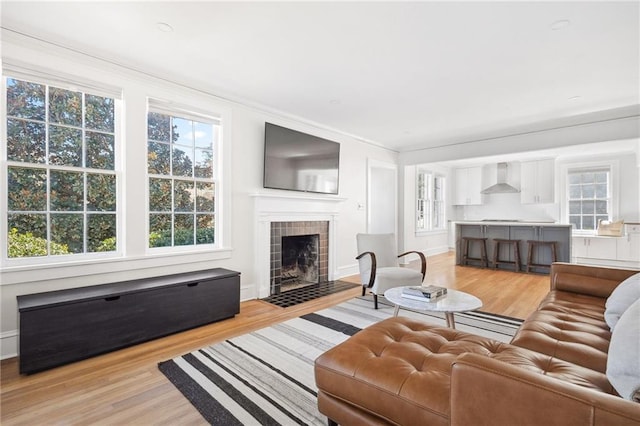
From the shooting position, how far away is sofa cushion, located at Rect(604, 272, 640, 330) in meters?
1.78

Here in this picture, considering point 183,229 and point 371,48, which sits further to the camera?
point 183,229

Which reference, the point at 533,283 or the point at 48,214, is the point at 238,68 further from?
the point at 533,283

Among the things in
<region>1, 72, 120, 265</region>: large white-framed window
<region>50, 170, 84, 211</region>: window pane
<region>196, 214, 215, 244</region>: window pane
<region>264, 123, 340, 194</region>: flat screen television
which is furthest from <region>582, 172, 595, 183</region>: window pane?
<region>50, 170, 84, 211</region>: window pane

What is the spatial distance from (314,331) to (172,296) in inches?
53.4

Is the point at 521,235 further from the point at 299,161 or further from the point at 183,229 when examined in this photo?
the point at 183,229

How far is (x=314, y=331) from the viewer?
9.36 feet

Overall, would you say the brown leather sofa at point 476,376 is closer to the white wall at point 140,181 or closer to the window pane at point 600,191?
the white wall at point 140,181

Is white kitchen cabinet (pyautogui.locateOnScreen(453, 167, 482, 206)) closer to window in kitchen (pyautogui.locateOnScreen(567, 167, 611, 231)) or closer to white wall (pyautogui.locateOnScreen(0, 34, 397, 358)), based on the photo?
window in kitchen (pyautogui.locateOnScreen(567, 167, 611, 231))

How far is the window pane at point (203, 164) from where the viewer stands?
142 inches

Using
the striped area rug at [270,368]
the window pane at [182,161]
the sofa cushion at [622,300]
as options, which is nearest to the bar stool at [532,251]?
the striped area rug at [270,368]

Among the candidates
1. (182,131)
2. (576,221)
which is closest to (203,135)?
(182,131)

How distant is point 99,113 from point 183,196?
1.10m

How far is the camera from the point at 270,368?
7.16ft

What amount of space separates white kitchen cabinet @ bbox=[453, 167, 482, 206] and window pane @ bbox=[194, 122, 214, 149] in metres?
7.42
